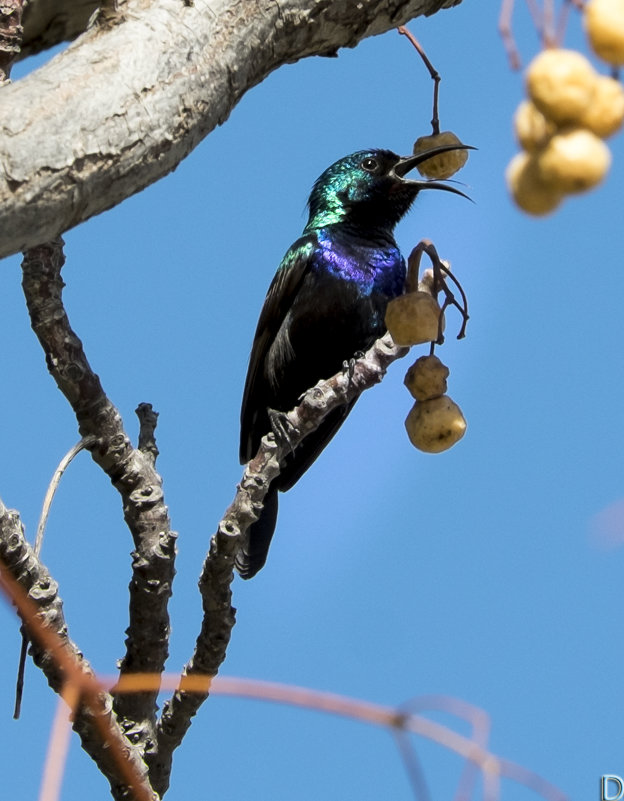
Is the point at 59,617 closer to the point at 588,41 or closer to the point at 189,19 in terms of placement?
the point at 189,19

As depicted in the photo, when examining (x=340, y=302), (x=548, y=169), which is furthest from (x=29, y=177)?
(x=340, y=302)

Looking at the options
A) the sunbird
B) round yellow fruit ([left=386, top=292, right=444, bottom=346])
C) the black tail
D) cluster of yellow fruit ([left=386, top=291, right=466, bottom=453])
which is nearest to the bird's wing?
the sunbird

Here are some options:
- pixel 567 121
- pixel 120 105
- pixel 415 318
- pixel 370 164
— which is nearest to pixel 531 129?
pixel 567 121

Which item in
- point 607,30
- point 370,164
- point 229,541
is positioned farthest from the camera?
point 370,164

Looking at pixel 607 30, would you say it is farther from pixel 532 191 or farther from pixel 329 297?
pixel 329 297

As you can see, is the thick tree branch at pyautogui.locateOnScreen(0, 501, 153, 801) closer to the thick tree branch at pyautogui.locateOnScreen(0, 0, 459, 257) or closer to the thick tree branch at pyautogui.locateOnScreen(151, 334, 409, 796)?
the thick tree branch at pyautogui.locateOnScreen(151, 334, 409, 796)
